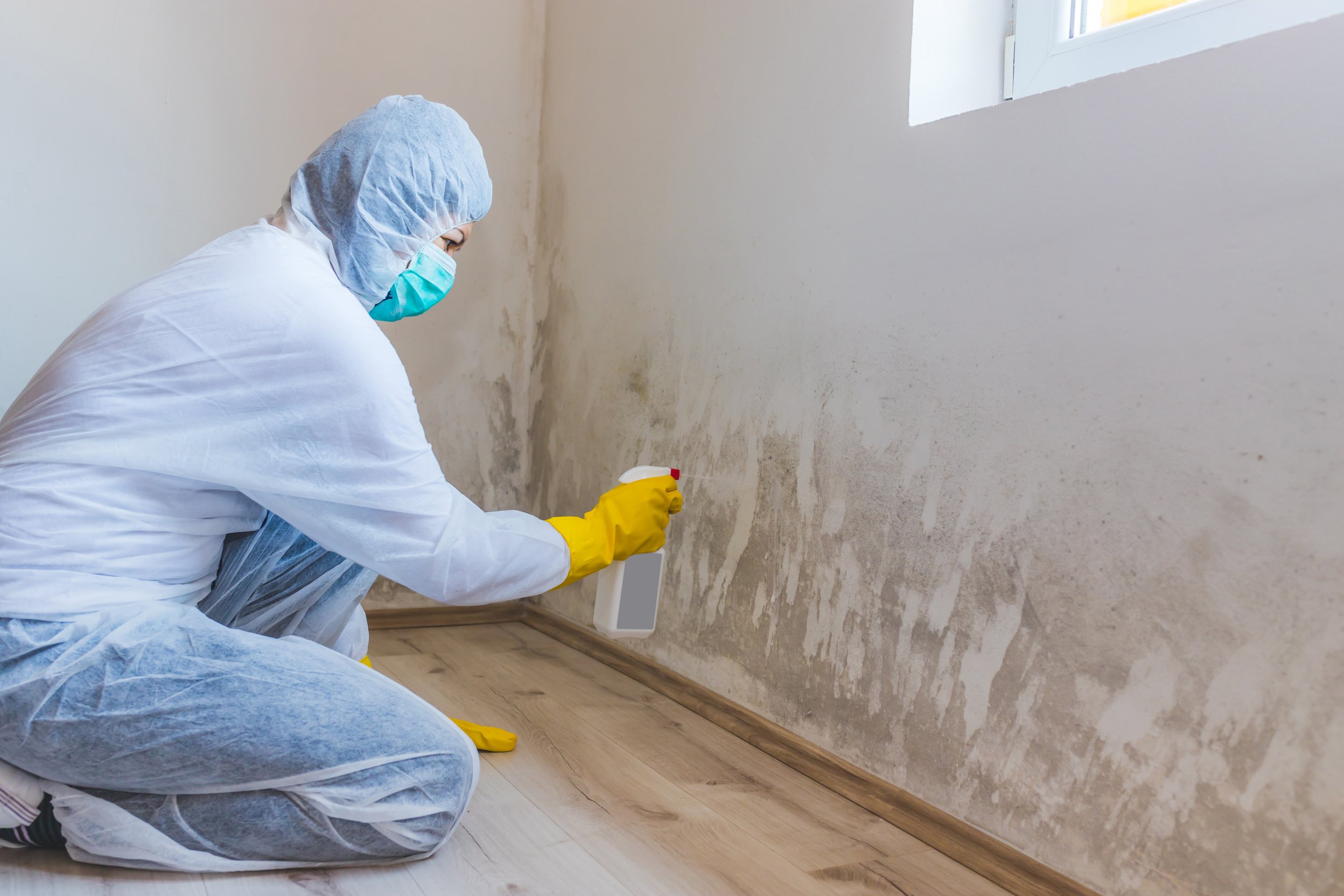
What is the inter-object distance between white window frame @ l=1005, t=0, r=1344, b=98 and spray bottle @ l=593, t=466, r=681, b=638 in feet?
2.78

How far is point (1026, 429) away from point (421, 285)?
892 millimetres

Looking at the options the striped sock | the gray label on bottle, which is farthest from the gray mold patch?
the striped sock

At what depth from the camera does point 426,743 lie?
4.05 ft

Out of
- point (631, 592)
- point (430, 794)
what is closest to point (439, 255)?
point (631, 592)

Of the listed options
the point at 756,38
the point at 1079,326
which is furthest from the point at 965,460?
the point at 756,38

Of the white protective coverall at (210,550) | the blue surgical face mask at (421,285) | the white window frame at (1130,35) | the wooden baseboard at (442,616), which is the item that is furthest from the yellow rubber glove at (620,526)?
the wooden baseboard at (442,616)

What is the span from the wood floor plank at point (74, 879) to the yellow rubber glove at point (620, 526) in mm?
607

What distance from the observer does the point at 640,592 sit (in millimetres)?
1568

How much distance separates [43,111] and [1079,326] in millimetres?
2140

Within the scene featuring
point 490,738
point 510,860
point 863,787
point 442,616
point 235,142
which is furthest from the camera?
point 442,616

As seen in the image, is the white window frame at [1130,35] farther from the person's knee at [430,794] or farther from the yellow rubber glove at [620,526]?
the person's knee at [430,794]

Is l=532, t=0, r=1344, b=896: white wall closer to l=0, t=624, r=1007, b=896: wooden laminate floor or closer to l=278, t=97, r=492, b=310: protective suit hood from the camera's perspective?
l=0, t=624, r=1007, b=896: wooden laminate floor

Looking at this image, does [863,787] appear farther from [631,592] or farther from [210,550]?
[210,550]

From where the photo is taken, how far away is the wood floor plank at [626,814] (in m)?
1.22
